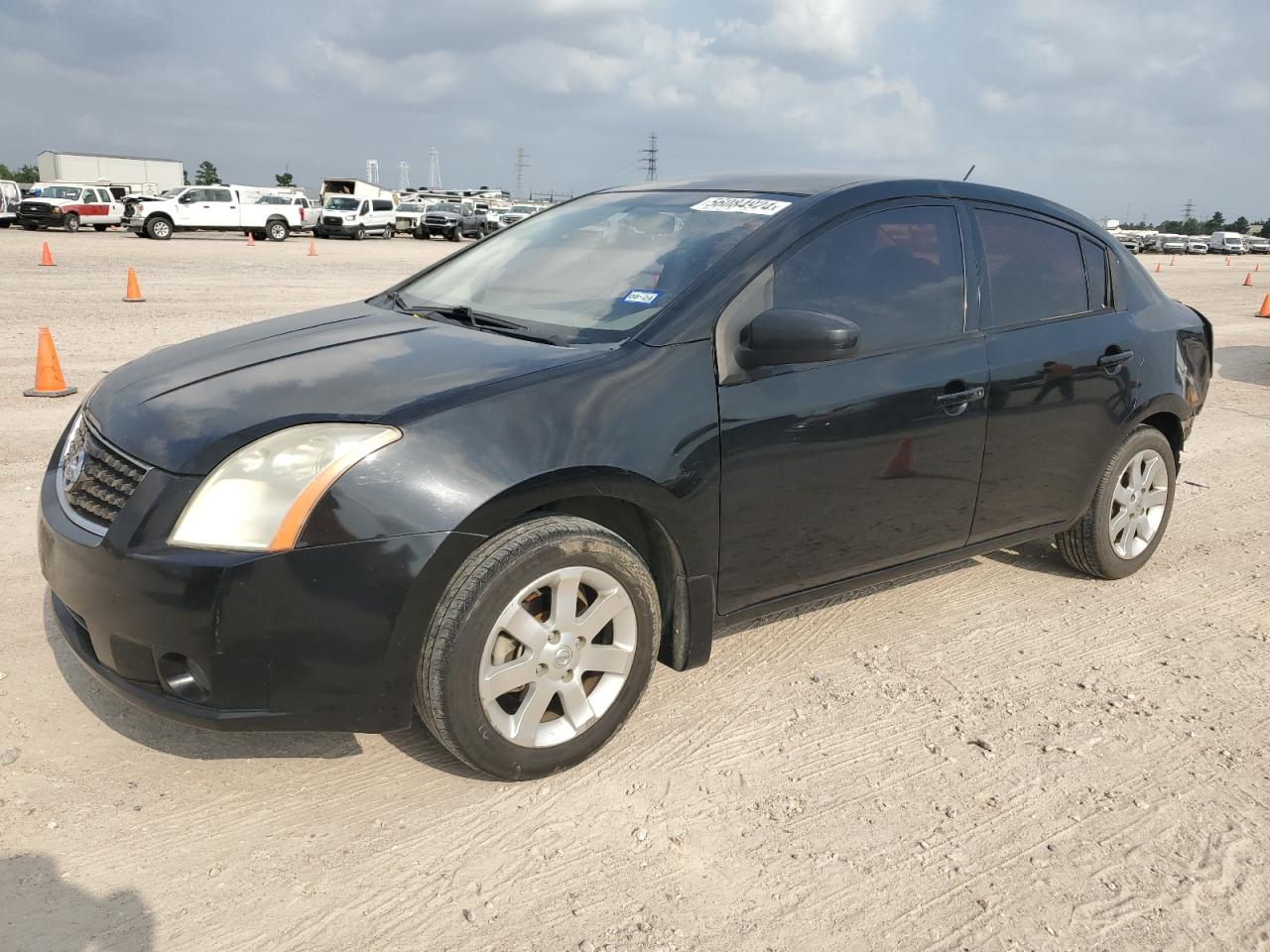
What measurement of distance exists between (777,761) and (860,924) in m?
0.75

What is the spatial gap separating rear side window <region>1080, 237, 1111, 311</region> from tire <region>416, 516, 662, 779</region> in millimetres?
2585

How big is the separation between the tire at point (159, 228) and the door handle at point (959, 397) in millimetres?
34393

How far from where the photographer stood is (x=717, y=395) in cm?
318

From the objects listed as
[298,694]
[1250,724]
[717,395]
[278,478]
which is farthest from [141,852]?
[1250,724]

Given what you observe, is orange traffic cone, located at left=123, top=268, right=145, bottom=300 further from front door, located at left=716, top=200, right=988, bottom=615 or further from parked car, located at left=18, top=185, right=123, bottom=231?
parked car, located at left=18, top=185, right=123, bottom=231

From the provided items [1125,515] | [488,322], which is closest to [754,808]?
[488,322]

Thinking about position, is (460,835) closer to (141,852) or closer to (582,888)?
(582,888)

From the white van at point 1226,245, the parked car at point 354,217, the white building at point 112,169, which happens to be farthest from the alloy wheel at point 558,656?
the white building at point 112,169

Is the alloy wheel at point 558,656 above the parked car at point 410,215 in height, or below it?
below

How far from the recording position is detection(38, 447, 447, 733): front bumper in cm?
256

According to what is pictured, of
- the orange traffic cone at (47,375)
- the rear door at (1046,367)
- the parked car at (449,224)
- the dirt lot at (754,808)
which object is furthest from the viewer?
the parked car at (449,224)

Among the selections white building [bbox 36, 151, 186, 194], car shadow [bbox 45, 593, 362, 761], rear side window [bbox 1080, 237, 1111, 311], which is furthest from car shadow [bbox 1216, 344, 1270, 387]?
white building [bbox 36, 151, 186, 194]

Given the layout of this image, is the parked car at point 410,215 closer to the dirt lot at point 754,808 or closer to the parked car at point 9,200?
the parked car at point 9,200

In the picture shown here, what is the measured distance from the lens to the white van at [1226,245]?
72.4 metres
